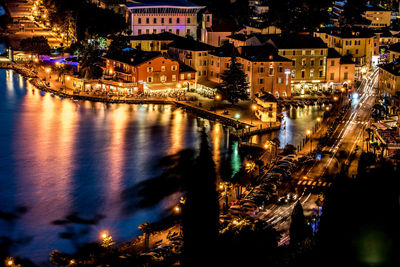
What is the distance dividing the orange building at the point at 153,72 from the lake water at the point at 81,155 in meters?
1.73

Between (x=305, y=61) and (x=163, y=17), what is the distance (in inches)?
426

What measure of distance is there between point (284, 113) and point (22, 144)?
9.49 m

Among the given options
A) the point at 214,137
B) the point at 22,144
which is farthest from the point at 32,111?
the point at 214,137

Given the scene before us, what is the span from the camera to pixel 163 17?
111 ft

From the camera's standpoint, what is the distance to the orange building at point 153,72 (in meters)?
25.5

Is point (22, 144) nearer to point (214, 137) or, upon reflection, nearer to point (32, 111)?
point (32, 111)

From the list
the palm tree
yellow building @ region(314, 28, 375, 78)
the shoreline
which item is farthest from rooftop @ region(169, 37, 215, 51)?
the palm tree

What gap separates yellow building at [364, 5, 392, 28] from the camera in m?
40.1

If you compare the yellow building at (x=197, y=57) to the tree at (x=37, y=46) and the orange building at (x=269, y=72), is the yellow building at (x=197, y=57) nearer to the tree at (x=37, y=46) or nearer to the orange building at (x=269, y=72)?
the orange building at (x=269, y=72)

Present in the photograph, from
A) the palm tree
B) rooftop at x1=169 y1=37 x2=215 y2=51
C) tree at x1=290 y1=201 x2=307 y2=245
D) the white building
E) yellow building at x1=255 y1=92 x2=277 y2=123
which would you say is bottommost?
the palm tree

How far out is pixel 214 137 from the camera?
19562 mm

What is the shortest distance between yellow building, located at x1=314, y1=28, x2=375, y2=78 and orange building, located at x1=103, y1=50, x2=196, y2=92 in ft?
24.7

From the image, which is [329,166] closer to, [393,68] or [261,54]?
[393,68]

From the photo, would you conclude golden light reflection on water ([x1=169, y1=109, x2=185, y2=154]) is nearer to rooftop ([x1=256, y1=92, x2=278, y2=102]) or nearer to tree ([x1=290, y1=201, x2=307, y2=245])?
rooftop ([x1=256, y1=92, x2=278, y2=102])
